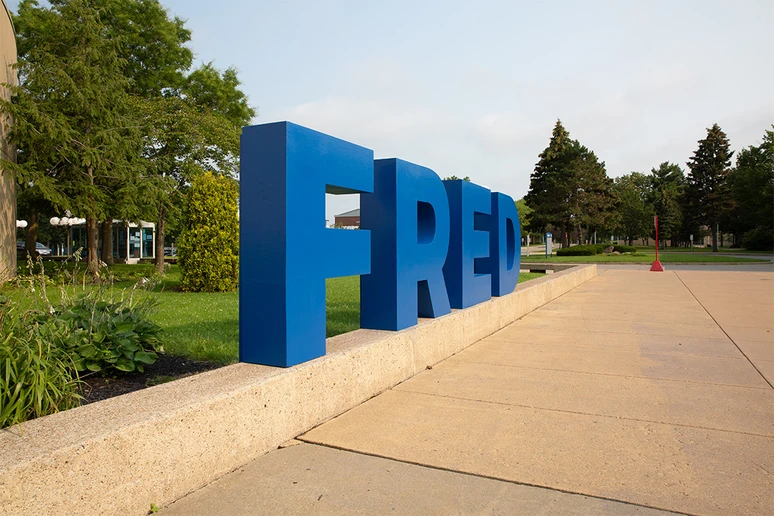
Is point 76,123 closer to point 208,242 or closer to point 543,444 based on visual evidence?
point 208,242

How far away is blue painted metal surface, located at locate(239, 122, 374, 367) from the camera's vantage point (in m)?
4.23

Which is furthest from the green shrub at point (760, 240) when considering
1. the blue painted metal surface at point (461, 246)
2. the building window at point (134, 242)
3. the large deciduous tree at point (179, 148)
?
the building window at point (134, 242)

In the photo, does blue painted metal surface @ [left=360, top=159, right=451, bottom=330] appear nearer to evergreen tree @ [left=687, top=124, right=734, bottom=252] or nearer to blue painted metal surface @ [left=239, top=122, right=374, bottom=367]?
blue painted metal surface @ [left=239, top=122, right=374, bottom=367]

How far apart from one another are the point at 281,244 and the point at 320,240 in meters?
0.53

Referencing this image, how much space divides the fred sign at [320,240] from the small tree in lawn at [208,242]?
24.6 ft

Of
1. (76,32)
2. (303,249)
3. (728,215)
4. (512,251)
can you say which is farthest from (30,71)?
(728,215)

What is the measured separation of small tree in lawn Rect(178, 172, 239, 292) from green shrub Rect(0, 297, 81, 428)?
9582 millimetres

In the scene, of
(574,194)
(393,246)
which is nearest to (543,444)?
(393,246)

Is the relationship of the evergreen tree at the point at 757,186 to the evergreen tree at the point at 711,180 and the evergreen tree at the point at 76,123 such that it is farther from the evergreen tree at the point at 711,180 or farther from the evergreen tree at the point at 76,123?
the evergreen tree at the point at 76,123

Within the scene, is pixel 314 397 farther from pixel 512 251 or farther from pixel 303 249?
pixel 512 251

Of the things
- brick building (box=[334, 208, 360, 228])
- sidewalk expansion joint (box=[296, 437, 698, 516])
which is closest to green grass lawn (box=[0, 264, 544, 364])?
sidewalk expansion joint (box=[296, 437, 698, 516])

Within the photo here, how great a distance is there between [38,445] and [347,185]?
317 cm

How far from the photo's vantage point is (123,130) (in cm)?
1978

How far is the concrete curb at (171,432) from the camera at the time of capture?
8.14 ft
